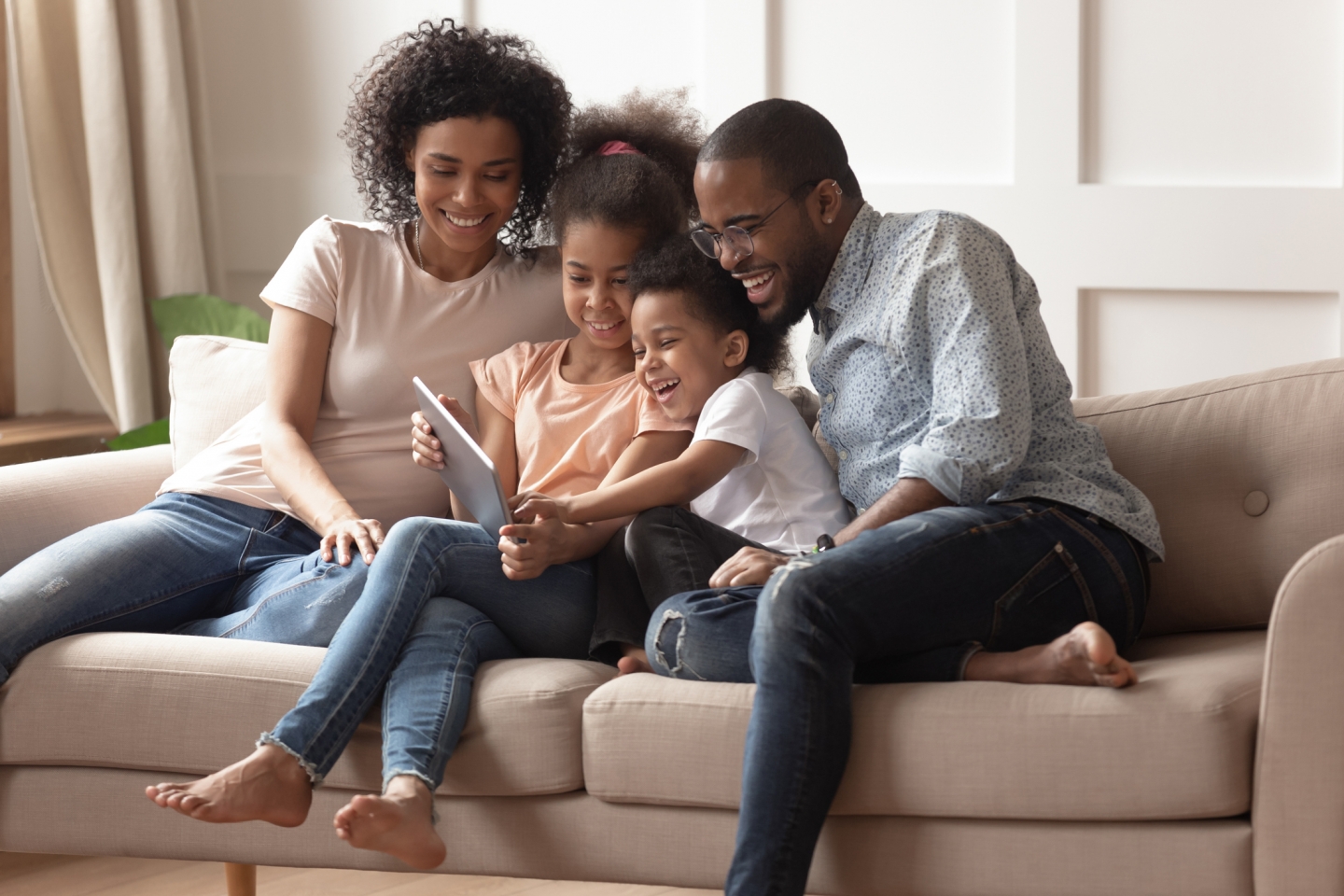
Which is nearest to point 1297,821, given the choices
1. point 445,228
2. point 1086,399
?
point 1086,399

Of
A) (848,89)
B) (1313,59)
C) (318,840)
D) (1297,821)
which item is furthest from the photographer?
(848,89)

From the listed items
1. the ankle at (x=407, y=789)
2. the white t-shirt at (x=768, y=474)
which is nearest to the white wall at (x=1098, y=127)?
the white t-shirt at (x=768, y=474)

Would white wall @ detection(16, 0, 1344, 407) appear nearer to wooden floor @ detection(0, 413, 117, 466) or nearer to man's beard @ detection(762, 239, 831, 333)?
man's beard @ detection(762, 239, 831, 333)

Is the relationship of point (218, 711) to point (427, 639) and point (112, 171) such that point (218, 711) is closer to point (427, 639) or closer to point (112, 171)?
point (427, 639)

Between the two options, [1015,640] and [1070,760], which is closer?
[1070,760]

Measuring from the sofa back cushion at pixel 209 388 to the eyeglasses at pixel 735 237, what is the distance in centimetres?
86

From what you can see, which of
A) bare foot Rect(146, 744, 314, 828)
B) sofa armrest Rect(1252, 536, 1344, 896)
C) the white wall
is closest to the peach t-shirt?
bare foot Rect(146, 744, 314, 828)

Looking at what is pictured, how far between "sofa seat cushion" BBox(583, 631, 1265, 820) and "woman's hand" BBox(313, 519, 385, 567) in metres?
0.42

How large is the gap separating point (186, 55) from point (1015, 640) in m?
2.54

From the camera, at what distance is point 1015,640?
149 cm

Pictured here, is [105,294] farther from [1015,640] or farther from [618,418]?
[1015,640]

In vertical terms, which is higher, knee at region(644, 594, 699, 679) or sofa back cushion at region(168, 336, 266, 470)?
sofa back cushion at region(168, 336, 266, 470)

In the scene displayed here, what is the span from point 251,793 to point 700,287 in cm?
86

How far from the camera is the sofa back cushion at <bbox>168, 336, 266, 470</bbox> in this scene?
214 centimetres
